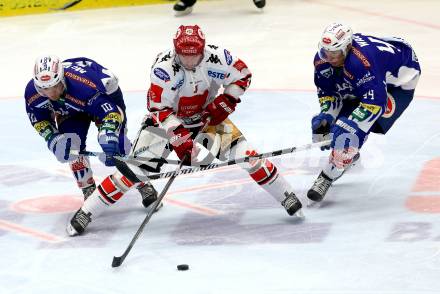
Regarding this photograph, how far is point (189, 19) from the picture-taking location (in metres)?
12.2

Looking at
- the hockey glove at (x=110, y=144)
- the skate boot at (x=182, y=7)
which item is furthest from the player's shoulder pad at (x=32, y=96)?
the skate boot at (x=182, y=7)

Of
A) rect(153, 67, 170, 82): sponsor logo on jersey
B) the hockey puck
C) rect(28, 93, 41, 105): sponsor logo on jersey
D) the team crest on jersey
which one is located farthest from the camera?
the team crest on jersey

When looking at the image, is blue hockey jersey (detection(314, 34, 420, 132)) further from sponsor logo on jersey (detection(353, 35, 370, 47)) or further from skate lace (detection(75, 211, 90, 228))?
skate lace (detection(75, 211, 90, 228))

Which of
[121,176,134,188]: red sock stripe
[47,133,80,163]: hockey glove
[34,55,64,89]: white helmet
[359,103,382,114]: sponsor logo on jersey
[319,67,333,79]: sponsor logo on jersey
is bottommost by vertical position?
[121,176,134,188]: red sock stripe

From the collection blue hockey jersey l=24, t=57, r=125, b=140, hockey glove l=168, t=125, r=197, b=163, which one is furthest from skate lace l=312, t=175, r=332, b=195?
blue hockey jersey l=24, t=57, r=125, b=140

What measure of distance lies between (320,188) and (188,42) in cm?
136

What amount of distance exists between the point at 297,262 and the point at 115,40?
632cm

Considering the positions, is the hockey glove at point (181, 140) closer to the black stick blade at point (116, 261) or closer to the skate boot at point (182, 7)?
the black stick blade at point (116, 261)

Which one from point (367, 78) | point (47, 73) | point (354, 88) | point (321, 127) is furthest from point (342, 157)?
point (47, 73)

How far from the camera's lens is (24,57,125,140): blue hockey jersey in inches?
236

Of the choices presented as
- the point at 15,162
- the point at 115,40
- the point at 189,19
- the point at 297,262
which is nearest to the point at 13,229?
the point at 15,162

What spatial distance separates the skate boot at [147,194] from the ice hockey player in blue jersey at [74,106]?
267 millimetres

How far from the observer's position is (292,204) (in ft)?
19.5

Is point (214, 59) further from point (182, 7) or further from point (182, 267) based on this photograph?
point (182, 7)
